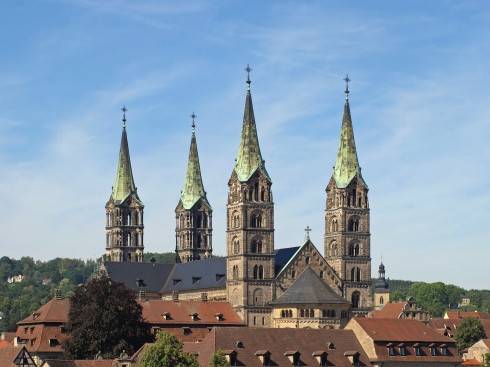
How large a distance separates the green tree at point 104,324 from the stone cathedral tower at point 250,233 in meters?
20.7

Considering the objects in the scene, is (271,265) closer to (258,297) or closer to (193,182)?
(258,297)

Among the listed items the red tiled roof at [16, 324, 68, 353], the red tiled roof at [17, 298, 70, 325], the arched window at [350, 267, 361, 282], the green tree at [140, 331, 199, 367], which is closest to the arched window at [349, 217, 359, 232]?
the arched window at [350, 267, 361, 282]

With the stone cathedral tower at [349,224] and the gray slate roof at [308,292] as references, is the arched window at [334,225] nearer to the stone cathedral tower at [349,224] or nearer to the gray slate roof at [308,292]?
the stone cathedral tower at [349,224]

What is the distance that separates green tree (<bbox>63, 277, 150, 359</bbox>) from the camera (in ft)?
406

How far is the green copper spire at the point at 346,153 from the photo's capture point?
6102 inches

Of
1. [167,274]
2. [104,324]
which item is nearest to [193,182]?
[167,274]

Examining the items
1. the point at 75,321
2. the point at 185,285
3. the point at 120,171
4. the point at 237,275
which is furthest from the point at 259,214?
the point at 120,171

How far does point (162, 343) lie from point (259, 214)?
4814 centimetres

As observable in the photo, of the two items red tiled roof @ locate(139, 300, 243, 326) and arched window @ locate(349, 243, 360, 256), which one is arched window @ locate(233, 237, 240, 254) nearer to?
red tiled roof @ locate(139, 300, 243, 326)

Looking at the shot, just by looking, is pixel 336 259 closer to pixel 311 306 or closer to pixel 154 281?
pixel 311 306

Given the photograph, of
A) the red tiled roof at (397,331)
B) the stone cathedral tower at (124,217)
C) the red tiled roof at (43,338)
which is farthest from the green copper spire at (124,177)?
the red tiled roof at (397,331)

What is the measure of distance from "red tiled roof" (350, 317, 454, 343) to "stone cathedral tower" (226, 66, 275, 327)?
941 inches

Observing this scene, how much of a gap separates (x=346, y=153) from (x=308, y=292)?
20.3 meters

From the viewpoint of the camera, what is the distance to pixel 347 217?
154125 millimetres
